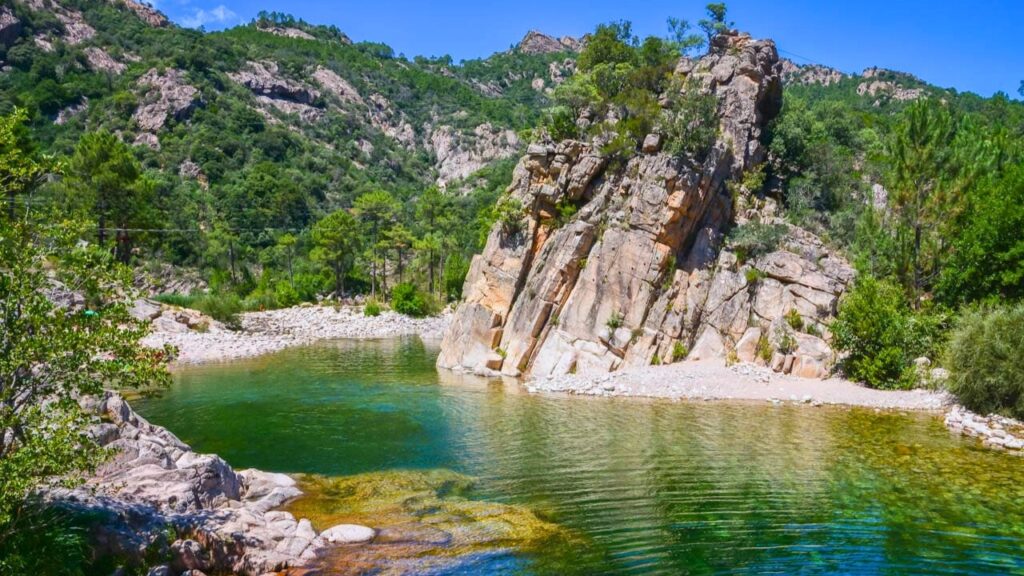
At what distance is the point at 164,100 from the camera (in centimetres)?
11081

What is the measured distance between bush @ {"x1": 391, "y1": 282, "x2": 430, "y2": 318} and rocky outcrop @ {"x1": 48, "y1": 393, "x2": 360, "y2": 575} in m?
49.7

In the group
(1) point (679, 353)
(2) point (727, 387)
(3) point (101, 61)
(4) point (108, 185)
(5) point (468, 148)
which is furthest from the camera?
(5) point (468, 148)

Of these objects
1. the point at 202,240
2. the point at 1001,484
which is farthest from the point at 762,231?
the point at 202,240

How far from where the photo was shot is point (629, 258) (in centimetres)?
3419

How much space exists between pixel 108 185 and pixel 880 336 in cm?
5739

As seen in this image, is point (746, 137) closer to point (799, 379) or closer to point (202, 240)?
point (799, 379)

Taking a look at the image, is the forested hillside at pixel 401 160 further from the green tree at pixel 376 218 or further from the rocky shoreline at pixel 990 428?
the rocky shoreline at pixel 990 428

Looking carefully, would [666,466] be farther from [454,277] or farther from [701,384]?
[454,277]

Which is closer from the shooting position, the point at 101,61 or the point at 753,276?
the point at 753,276

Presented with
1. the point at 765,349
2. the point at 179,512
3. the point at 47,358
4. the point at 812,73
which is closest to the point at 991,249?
the point at 765,349

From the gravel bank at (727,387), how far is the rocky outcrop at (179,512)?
1676 cm

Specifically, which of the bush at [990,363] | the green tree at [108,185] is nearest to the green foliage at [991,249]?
the bush at [990,363]

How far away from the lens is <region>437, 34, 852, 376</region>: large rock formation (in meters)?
32.0

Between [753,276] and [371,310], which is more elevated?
[753,276]
